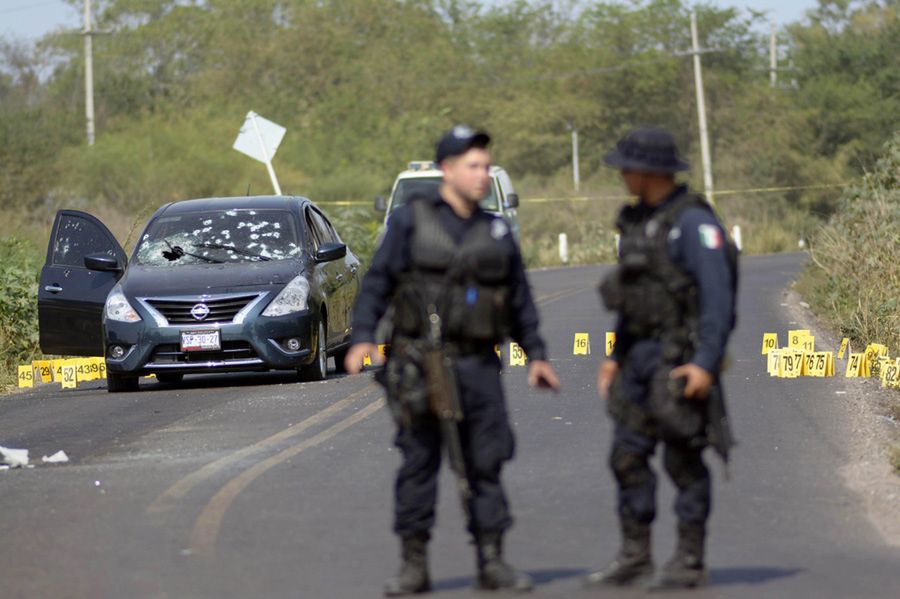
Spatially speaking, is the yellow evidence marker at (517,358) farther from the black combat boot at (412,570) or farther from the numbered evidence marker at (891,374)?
the black combat boot at (412,570)

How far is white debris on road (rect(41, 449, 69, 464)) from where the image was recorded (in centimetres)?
1184

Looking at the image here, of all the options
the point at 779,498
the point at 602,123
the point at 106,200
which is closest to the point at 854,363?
the point at 779,498

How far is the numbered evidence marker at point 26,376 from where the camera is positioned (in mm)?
18750

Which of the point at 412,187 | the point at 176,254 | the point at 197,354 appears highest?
the point at 412,187

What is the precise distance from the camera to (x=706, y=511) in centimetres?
711

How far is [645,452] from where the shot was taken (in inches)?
278

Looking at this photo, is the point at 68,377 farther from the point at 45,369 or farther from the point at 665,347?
the point at 665,347

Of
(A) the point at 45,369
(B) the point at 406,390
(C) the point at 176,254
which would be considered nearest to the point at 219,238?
(C) the point at 176,254

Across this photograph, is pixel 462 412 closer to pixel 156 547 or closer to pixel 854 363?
pixel 156 547

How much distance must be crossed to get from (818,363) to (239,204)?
5.73 meters

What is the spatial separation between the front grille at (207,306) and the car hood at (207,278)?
8 cm

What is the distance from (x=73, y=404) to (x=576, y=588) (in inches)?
369

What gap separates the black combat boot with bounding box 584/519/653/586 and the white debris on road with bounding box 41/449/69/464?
5.58 m

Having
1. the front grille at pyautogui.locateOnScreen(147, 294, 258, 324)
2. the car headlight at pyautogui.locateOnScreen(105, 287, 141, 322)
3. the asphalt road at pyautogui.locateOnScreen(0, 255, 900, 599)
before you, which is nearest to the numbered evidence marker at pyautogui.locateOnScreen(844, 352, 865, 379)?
the asphalt road at pyautogui.locateOnScreen(0, 255, 900, 599)
